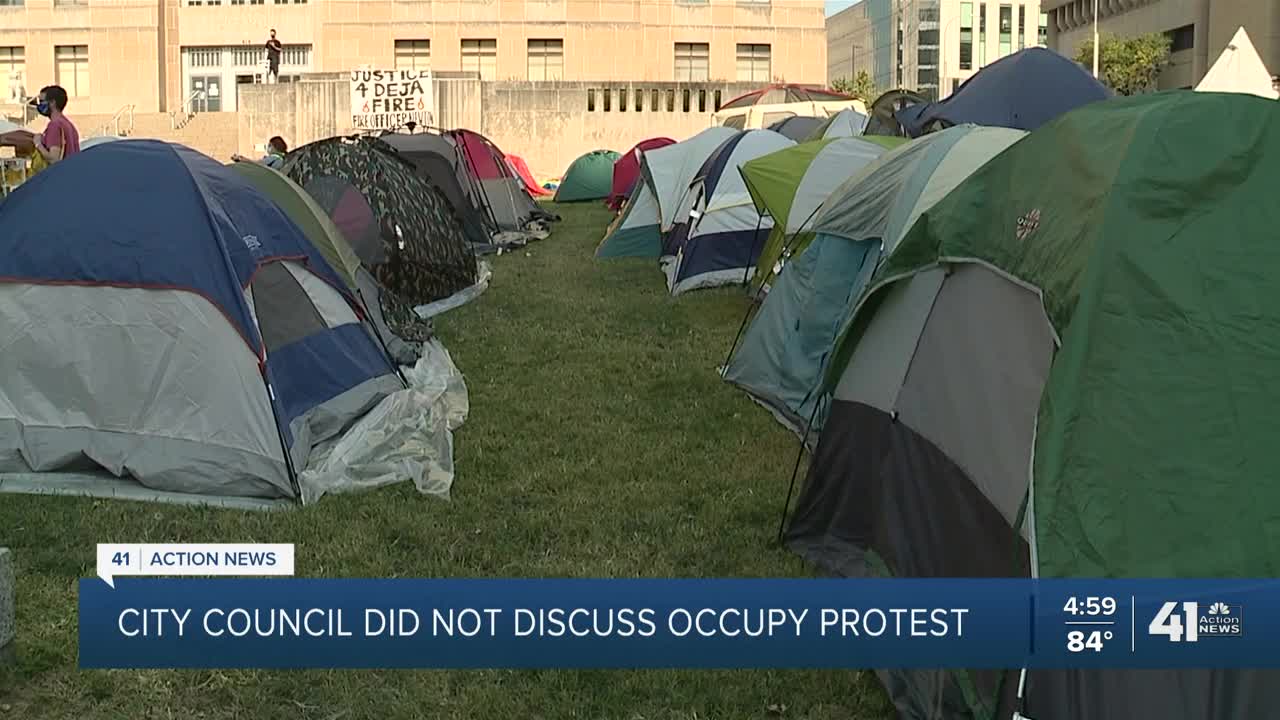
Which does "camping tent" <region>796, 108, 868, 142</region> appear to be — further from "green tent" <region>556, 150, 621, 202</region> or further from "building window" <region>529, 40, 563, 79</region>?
"building window" <region>529, 40, 563, 79</region>

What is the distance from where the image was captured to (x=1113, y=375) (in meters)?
3.56

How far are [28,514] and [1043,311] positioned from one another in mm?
4855

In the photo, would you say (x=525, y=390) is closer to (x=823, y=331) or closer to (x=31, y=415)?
(x=823, y=331)

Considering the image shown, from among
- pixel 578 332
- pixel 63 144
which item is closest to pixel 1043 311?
pixel 578 332

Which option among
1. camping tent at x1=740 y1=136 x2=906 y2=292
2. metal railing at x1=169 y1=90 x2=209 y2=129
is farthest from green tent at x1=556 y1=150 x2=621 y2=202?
metal railing at x1=169 y1=90 x2=209 y2=129

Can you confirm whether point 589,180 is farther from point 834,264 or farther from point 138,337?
point 138,337

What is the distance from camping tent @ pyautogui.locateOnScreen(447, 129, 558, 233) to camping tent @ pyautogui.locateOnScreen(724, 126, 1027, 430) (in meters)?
12.3

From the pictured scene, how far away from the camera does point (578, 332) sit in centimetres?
1154

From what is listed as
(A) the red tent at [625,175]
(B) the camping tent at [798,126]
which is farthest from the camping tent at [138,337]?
(A) the red tent at [625,175]

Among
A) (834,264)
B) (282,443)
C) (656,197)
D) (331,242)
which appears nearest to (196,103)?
(656,197)

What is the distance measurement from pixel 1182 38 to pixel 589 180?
161 feet

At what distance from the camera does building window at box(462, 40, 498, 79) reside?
51938 millimetres

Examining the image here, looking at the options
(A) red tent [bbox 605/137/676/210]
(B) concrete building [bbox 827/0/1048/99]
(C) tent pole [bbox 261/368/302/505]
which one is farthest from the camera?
(B) concrete building [bbox 827/0/1048/99]

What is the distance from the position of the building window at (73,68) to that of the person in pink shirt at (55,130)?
46490 millimetres
